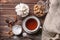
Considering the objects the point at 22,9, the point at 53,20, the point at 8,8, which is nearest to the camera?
the point at 53,20

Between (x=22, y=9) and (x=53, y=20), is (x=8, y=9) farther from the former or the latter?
(x=53, y=20)

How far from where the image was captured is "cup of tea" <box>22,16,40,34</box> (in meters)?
2.16

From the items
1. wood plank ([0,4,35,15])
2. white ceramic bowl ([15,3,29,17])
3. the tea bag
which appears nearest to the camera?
the tea bag

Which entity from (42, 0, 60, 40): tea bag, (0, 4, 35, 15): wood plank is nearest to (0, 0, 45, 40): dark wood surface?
(0, 4, 35, 15): wood plank

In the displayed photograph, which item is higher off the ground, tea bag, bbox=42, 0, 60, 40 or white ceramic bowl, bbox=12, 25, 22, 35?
tea bag, bbox=42, 0, 60, 40

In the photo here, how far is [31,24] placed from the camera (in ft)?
7.11

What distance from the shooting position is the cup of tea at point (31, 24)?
216 cm

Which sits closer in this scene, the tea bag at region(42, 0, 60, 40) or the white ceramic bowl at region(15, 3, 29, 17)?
the tea bag at region(42, 0, 60, 40)

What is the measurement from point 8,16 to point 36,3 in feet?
1.23

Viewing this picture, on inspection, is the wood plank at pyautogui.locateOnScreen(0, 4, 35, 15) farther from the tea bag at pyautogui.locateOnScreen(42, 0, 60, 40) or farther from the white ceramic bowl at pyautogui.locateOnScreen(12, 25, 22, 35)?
the tea bag at pyautogui.locateOnScreen(42, 0, 60, 40)

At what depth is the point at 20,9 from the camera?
2158 mm

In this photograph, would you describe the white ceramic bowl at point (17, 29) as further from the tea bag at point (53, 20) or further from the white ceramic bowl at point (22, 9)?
the tea bag at point (53, 20)

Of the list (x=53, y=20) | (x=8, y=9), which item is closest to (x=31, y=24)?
(x=8, y=9)

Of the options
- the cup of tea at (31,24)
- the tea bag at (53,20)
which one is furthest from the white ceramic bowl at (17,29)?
the tea bag at (53,20)
